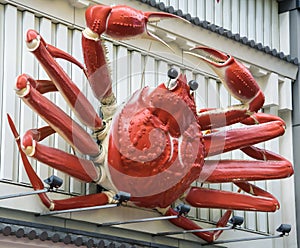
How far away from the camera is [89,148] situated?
9.28 metres

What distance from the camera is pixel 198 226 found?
10523 mm

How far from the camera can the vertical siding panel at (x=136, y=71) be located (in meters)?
10.5

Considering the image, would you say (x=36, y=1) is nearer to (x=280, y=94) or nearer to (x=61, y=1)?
(x=61, y=1)

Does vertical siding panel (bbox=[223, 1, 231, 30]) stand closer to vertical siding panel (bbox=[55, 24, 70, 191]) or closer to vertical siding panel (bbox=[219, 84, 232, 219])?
vertical siding panel (bbox=[219, 84, 232, 219])

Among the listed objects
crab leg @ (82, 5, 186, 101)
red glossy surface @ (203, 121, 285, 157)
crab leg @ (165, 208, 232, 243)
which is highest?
crab leg @ (82, 5, 186, 101)

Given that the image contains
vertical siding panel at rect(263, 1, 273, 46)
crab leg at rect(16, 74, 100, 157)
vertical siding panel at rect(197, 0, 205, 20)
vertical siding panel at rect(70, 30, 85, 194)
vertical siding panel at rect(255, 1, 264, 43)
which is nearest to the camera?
crab leg at rect(16, 74, 100, 157)

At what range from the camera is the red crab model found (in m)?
8.85

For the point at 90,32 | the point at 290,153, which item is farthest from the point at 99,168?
the point at 290,153

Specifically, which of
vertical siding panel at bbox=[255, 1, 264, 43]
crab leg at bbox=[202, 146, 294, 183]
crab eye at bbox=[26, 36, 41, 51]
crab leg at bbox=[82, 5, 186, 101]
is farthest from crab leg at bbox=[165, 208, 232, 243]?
vertical siding panel at bbox=[255, 1, 264, 43]

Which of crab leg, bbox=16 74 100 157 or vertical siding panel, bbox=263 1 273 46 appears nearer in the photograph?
crab leg, bbox=16 74 100 157

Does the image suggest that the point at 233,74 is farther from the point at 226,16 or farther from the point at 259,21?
the point at 259,21

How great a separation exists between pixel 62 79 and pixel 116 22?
0.62m


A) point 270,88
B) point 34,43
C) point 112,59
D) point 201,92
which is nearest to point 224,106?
point 201,92

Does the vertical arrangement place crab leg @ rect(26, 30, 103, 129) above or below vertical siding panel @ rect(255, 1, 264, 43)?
below
